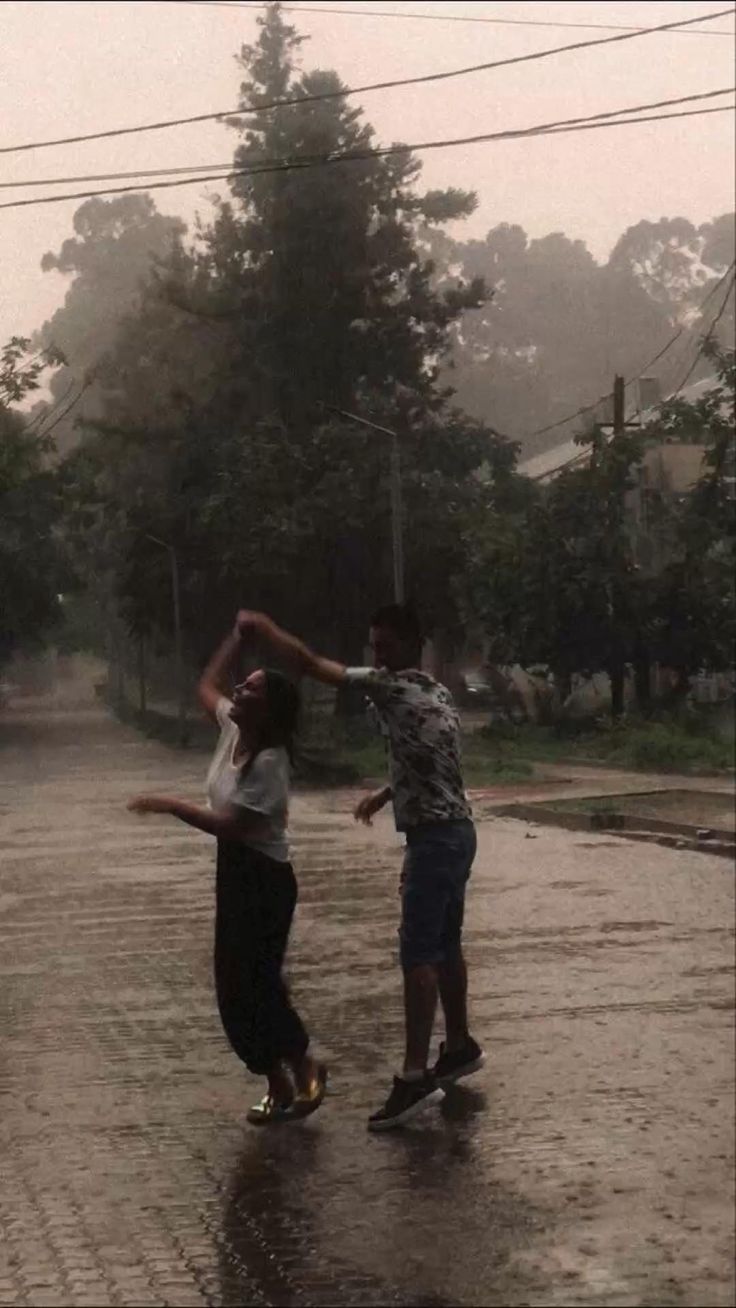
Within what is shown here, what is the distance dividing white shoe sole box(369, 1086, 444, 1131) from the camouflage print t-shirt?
1.15 meters

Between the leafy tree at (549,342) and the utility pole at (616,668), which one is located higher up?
the leafy tree at (549,342)

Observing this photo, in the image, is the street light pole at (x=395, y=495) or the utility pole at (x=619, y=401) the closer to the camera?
the street light pole at (x=395, y=495)

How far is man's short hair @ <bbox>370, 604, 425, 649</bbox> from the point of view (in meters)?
4.20

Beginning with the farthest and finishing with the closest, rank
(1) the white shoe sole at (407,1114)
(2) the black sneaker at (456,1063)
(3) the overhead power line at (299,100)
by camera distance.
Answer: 1. (2) the black sneaker at (456,1063)
2. (1) the white shoe sole at (407,1114)
3. (3) the overhead power line at (299,100)

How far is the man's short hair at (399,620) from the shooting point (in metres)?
4.20

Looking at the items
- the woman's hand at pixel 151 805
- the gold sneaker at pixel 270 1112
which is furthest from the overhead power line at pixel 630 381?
the gold sneaker at pixel 270 1112

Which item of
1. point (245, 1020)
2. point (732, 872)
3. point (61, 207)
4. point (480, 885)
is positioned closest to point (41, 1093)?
point (245, 1020)

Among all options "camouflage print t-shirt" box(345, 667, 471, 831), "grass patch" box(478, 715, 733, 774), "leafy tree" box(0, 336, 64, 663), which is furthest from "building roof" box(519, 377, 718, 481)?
"leafy tree" box(0, 336, 64, 663)

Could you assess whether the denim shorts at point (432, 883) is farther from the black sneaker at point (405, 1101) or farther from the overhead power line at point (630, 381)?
the overhead power line at point (630, 381)

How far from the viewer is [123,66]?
12.3ft

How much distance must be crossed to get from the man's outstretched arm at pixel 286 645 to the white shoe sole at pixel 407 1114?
86.4 inches

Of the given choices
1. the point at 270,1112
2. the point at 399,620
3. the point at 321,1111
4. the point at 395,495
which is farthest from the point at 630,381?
the point at 321,1111

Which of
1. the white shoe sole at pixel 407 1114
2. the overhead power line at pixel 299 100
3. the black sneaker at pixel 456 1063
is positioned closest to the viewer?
the overhead power line at pixel 299 100

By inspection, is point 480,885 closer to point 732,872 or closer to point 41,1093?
point 732,872
